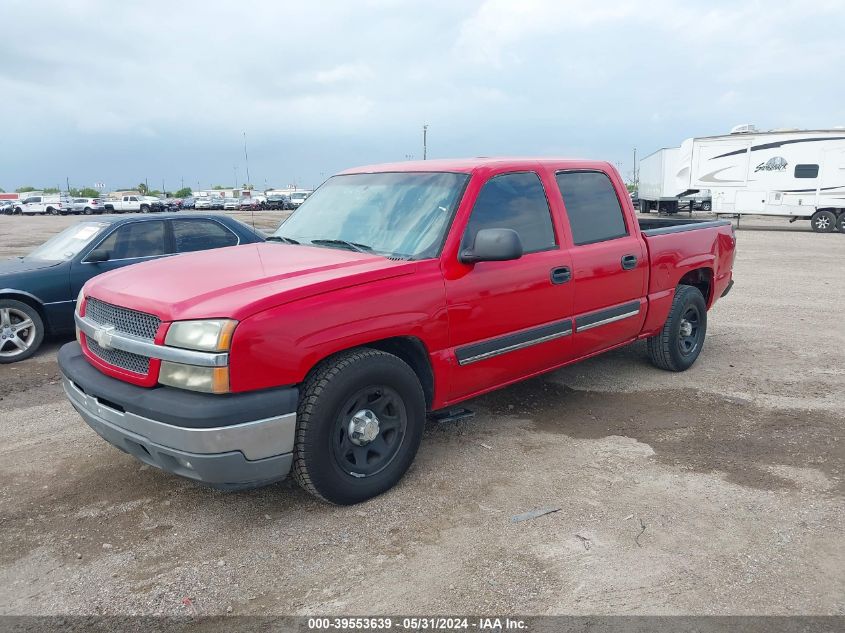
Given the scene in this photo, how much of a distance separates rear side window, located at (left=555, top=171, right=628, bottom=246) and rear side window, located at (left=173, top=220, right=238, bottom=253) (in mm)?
4331

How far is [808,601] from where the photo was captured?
2.76 metres

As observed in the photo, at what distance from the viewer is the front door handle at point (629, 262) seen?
503cm

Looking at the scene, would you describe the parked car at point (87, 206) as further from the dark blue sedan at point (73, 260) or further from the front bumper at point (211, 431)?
the front bumper at point (211, 431)

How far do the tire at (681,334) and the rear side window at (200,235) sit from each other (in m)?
4.78

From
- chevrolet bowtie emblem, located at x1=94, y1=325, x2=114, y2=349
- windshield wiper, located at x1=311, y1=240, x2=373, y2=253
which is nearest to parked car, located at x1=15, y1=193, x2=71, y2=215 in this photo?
windshield wiper, located at x1=311, y1=240, x2=373, y2=253

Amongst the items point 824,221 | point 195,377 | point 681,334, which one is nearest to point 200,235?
point 195,377

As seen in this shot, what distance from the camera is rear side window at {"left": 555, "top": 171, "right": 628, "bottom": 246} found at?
478cm

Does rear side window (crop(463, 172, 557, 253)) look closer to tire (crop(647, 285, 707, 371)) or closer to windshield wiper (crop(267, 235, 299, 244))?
windshield wiper (crop(267, 235, 299, 244))

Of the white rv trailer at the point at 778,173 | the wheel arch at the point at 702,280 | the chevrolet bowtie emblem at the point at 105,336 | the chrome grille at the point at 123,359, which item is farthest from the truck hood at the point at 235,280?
the white rv trailer at the point at 778,173

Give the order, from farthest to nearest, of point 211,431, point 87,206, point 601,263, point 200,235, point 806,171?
point 87,206, point 806,171, point 200,235, point 601,263, point 211,431

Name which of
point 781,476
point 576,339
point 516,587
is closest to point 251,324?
point 516,587

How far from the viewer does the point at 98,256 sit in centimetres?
706

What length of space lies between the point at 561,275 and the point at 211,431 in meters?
2.52

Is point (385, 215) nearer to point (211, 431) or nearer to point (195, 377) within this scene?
A: point (195, 377)
